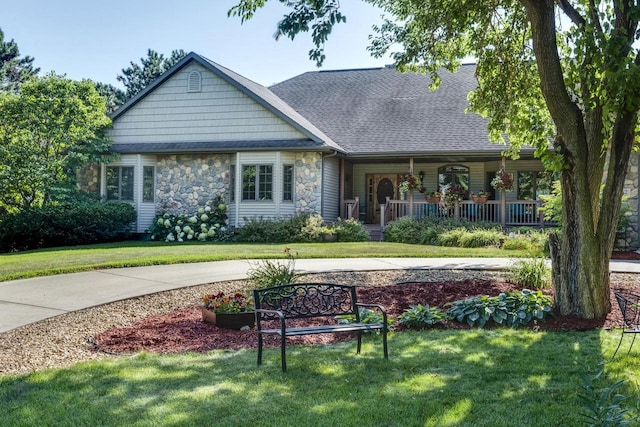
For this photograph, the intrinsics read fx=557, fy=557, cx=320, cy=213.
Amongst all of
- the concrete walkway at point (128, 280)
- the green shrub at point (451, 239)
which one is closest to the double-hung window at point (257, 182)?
the green shrub at point (451, 239)

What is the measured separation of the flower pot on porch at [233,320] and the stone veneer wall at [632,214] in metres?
12.8

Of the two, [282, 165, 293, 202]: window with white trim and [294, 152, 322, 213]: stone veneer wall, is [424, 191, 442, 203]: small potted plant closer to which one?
[294, 152, 322, 213]: stone veneer wall

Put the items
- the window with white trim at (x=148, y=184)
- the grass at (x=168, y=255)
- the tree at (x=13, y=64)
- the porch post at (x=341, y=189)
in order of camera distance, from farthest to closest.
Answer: the tree at (x=13, y=64) < the porch post at (x=341, y=189) < the window with white trim at (x=148, y=184) < the grass at (x=168, y=255)

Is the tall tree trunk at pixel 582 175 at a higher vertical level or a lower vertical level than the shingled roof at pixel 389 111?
lower

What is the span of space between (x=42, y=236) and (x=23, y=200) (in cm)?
205

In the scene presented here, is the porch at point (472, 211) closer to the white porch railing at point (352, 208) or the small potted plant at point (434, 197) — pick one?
the white porch railing at point (352, 208)

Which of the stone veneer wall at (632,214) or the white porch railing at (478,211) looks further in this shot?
the white porch railing at (478,211)

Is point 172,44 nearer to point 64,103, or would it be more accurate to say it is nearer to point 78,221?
point 64,103

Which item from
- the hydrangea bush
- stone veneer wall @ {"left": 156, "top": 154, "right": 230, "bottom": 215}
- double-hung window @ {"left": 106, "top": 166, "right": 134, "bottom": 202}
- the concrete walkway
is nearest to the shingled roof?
stone veneer wall @ {"left": 156, "top": 154, "right": 230, "bottom": 215}

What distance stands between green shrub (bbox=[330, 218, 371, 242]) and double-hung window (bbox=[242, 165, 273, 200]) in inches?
107

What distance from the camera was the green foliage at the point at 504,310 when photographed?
6.18m

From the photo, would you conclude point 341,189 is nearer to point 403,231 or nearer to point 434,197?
point 434,197

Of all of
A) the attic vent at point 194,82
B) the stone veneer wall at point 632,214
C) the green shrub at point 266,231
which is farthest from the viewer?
the attic vent at point 194,82

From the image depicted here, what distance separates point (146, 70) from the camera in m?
44.5
